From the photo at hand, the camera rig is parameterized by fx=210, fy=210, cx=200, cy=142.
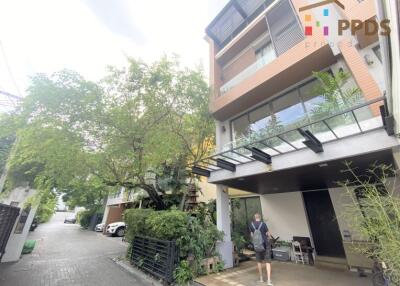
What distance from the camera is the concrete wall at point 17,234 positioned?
30.7 feet

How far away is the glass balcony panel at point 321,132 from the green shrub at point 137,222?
6427 millimetres

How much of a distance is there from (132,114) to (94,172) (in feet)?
8.77

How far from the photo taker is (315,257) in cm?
798

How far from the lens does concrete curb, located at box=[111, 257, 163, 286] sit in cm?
668

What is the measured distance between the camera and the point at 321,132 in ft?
16.9

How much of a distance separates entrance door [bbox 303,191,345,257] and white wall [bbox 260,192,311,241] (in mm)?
274

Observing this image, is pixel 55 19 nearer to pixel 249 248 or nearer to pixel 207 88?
pixel 207 88

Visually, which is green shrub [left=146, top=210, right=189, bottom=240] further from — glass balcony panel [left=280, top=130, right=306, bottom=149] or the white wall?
the white wall

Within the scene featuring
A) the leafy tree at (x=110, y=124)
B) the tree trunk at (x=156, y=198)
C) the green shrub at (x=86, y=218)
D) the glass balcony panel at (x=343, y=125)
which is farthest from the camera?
the green shrub at (x=86, y=218)

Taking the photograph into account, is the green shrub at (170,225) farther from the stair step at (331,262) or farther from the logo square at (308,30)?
the logo square at (308,30)

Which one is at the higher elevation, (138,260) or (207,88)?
(207,88)

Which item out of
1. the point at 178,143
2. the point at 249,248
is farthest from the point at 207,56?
the point at 249,248

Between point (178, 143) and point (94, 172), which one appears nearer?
point (94, 172)

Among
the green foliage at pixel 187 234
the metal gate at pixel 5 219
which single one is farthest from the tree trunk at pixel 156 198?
the metal gate at pixel 5 219
